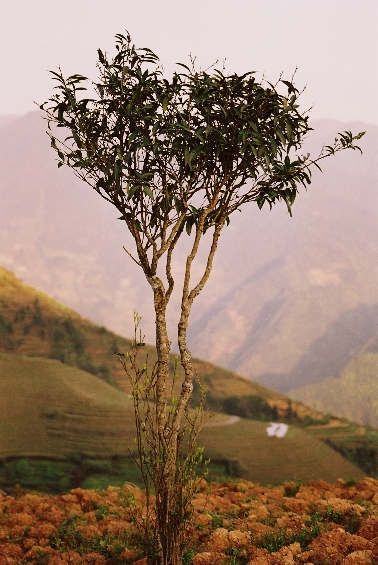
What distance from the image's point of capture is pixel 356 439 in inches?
380

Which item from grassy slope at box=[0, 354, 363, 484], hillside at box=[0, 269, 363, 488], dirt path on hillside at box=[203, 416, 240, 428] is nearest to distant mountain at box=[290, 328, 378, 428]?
hillside at box=[0, 269, 363, 488]

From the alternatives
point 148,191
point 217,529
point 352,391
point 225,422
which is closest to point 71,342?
point 225,422

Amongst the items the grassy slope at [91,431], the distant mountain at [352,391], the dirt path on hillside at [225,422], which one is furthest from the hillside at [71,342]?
the distant mountain at [352,391]

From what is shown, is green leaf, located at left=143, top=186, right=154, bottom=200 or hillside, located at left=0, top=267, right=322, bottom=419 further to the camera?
hillside, located at left=0, top=267, right=322, bottom=419

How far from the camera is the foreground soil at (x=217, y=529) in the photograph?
4.40 m

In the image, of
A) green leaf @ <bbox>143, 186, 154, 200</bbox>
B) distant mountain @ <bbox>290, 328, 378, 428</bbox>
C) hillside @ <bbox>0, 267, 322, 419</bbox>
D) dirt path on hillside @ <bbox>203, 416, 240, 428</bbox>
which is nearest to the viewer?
green leaf @ <bbox>143, 186, 154, 200</bbox>

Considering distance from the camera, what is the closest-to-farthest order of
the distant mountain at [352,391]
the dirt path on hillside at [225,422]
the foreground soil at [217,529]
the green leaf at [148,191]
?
the green leaf at [148,191]
the foreground soil at [217,529]
the dirt path on hillside at [225,422]
the distant mountain at [352,391]

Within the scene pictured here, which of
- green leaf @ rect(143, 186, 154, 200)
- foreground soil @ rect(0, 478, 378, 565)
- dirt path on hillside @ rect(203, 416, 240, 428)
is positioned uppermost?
green leaf @ rect(143, 186, 154, 200)

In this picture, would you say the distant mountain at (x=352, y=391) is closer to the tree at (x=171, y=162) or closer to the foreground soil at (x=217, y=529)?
the foreground soil at (x=217, y=529)

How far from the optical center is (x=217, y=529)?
4.94m

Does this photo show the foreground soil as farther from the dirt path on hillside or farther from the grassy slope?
the dirt path on hillside

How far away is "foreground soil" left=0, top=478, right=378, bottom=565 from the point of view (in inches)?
173

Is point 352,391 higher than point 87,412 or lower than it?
higher

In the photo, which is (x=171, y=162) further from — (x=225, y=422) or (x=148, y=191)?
(x=225, y=422)
